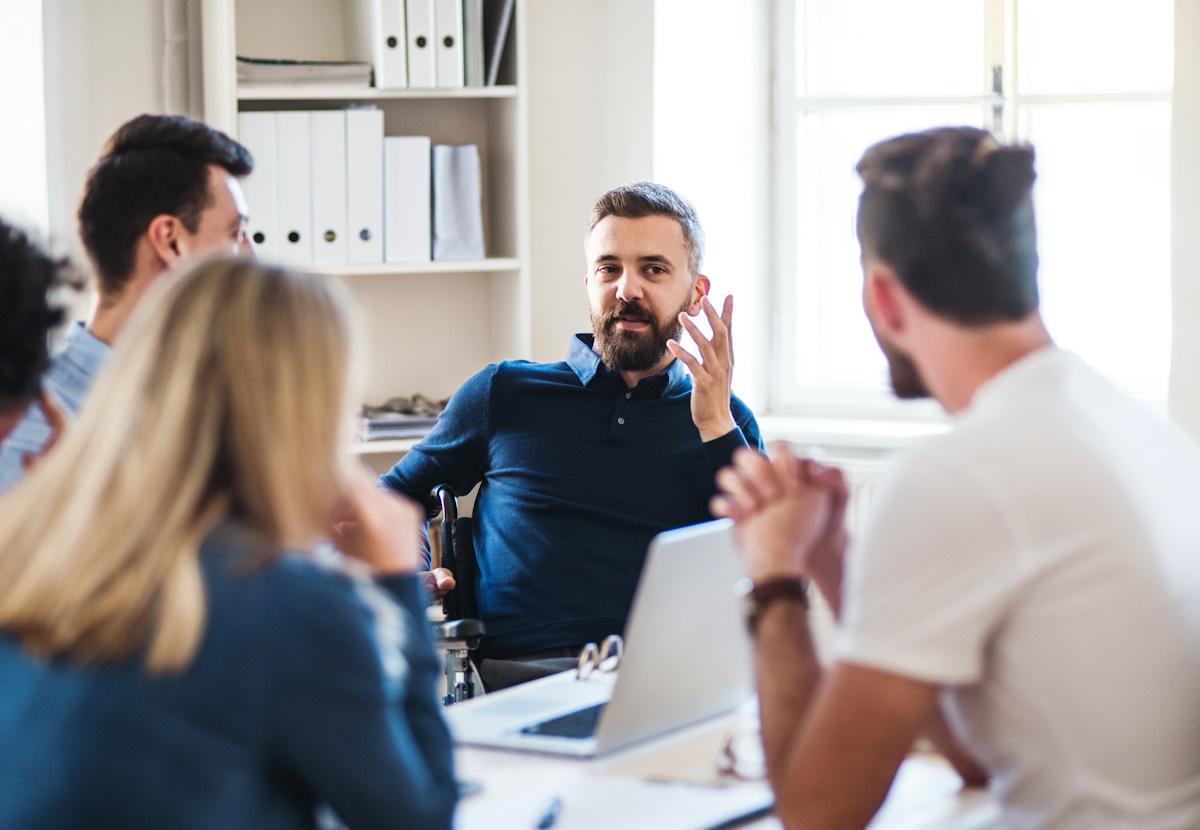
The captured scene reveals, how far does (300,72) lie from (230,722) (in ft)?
8.57

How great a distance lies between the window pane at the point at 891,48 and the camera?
3705mm

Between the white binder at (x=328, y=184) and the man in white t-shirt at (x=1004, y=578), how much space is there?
89.6 inches

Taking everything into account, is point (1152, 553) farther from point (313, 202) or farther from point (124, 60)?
point (124, 60)

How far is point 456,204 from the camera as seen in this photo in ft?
11.5

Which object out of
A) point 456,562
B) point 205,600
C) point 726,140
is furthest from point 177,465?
point 726,140

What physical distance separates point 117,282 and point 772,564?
44.6 inches

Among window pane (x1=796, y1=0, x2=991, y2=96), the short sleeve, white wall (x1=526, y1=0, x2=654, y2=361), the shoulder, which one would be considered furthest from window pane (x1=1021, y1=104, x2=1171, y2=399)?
the shoulder

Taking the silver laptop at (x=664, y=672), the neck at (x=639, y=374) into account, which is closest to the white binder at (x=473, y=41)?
the neck at (x=639, y=374)

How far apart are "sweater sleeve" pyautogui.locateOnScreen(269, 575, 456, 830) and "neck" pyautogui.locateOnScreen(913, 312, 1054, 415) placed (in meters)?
0.55

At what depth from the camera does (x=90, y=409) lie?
3.60ft

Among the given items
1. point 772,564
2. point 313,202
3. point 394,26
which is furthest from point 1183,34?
point 772,564

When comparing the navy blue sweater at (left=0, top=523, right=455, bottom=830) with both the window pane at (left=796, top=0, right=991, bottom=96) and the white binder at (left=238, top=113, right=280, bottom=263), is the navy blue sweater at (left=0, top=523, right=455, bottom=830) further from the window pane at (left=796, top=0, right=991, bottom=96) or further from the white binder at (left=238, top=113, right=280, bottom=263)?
the window pane at (left=796, top=0, right=991, bottom=96)

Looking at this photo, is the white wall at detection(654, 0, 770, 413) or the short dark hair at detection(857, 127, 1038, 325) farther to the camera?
the white wall at detection(654, 0, 770, 413)

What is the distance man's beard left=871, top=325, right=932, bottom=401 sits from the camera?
1.36m
